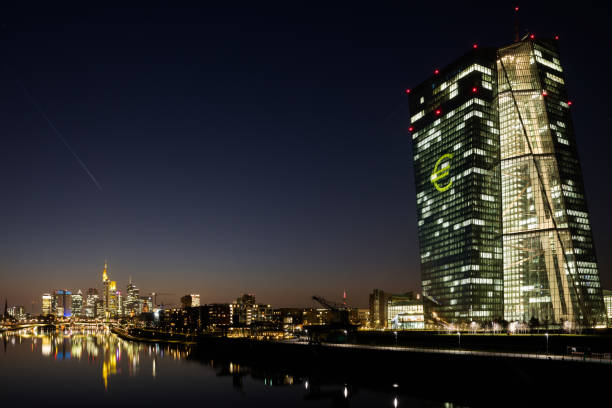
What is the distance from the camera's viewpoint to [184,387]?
10156 centimetres

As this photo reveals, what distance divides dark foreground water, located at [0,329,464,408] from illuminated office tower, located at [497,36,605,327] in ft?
258

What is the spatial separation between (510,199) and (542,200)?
14.2 m

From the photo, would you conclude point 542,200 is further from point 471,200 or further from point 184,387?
point 184,387

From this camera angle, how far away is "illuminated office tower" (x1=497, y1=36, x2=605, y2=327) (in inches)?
6048

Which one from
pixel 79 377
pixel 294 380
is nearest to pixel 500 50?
pixel 294 380

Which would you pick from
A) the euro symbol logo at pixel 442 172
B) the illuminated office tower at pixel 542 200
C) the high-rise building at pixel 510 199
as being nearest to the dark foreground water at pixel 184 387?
the high-rise building at pixel 510 199

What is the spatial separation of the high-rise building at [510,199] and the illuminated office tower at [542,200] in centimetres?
32

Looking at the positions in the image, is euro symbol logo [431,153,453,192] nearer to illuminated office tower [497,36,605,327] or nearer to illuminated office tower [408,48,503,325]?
illuminated office tower [408,48,503,325]

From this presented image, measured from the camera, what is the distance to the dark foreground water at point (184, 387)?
3273 inches

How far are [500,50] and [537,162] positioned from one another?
46.9 m

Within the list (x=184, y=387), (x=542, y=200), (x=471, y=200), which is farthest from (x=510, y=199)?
(x=184, y=387)

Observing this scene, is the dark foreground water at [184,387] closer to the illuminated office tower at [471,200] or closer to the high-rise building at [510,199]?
the illuminated office tower at [471,200]

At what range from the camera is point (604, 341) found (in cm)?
9450

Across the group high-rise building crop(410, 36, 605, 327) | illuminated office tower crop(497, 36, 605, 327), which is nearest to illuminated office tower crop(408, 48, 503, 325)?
high-rise building crop(410, 36, 605, 327)
